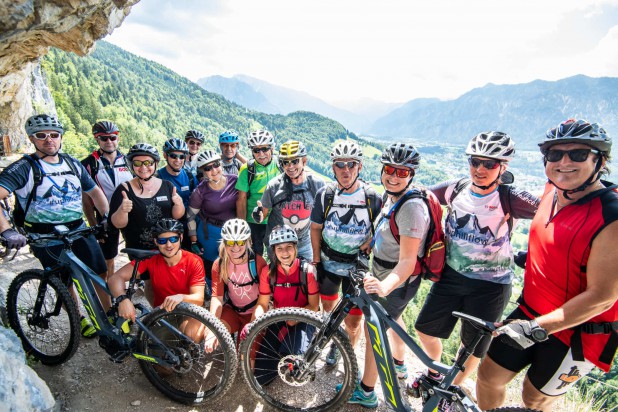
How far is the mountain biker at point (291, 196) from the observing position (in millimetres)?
5168

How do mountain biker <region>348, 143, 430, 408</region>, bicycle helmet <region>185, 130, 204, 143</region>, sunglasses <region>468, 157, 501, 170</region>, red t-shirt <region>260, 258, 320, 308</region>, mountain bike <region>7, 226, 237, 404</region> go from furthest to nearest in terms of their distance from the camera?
bicycle helmet <region>185, 130, 204, 143</region>
red t-shirt <region>260, 258, 320, 308</region>
mountain bike <region>7, 226, 237, 404</region>
sunglasses <region>468, 157, 501, 170</region>
mountain biker <region>348, 143, 430, 408</region>

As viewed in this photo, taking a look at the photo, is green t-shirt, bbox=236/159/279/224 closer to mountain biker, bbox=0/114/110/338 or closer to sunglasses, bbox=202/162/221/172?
sunglasses, bbox=202/162/221/172

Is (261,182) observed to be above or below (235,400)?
above

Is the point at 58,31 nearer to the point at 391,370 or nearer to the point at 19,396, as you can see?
the point at 19,396

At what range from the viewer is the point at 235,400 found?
4.07 m

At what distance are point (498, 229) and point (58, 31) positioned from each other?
292 inches

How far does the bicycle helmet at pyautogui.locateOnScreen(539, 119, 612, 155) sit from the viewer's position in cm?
260

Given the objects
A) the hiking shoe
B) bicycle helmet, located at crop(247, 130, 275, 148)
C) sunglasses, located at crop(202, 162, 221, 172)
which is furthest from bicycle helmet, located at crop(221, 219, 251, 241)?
the hiking shoe

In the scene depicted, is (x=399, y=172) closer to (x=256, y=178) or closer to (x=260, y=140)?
(x=256, y=178)

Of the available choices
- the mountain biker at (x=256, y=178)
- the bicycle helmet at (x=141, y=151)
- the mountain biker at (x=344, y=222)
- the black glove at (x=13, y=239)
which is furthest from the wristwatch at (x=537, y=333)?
the bicycle helmet at (x=141, y=151)

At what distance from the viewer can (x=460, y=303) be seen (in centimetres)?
377

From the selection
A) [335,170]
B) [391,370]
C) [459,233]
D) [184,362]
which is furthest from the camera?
[335,170]

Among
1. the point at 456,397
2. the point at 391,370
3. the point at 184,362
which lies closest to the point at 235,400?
the point at 184,362

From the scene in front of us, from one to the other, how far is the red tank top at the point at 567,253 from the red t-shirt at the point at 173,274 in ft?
12.9
